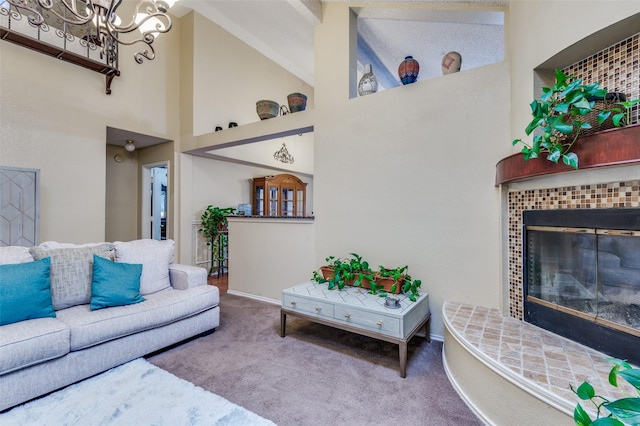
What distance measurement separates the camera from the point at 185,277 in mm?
2797

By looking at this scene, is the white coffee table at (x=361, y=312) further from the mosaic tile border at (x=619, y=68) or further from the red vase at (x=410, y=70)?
the red vase at (x=410, y=70)

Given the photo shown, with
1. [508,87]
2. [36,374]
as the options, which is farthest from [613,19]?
[36,374]

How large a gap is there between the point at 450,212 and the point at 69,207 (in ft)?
15.2

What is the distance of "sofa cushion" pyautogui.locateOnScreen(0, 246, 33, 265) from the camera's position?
2.07 metres

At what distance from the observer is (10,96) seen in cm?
334

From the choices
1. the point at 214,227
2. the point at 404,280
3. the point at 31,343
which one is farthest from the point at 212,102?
the point at 404,280

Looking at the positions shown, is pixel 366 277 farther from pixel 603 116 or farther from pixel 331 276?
pixel 603 116

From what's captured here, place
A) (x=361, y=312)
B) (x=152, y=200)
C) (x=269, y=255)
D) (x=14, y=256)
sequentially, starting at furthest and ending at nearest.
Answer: (x=152, y=200) → (x=269, y=255) → (x=361, y=312) → (x=14, y=256)

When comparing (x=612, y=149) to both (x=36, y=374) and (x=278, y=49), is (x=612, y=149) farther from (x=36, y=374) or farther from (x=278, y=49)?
(x=278, y=49)

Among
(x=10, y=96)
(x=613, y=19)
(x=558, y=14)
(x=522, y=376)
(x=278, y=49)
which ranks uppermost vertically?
(x=278, y=49)

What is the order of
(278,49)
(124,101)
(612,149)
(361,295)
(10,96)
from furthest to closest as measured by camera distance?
(278,49)
(124,101)
(10,96)
(361,295)
(612,149)

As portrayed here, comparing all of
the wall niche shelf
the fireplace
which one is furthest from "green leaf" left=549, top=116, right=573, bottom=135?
the wall niche shelf

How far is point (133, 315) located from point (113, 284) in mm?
340

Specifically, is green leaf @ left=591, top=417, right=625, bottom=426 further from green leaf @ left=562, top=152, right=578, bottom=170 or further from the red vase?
the red vase
